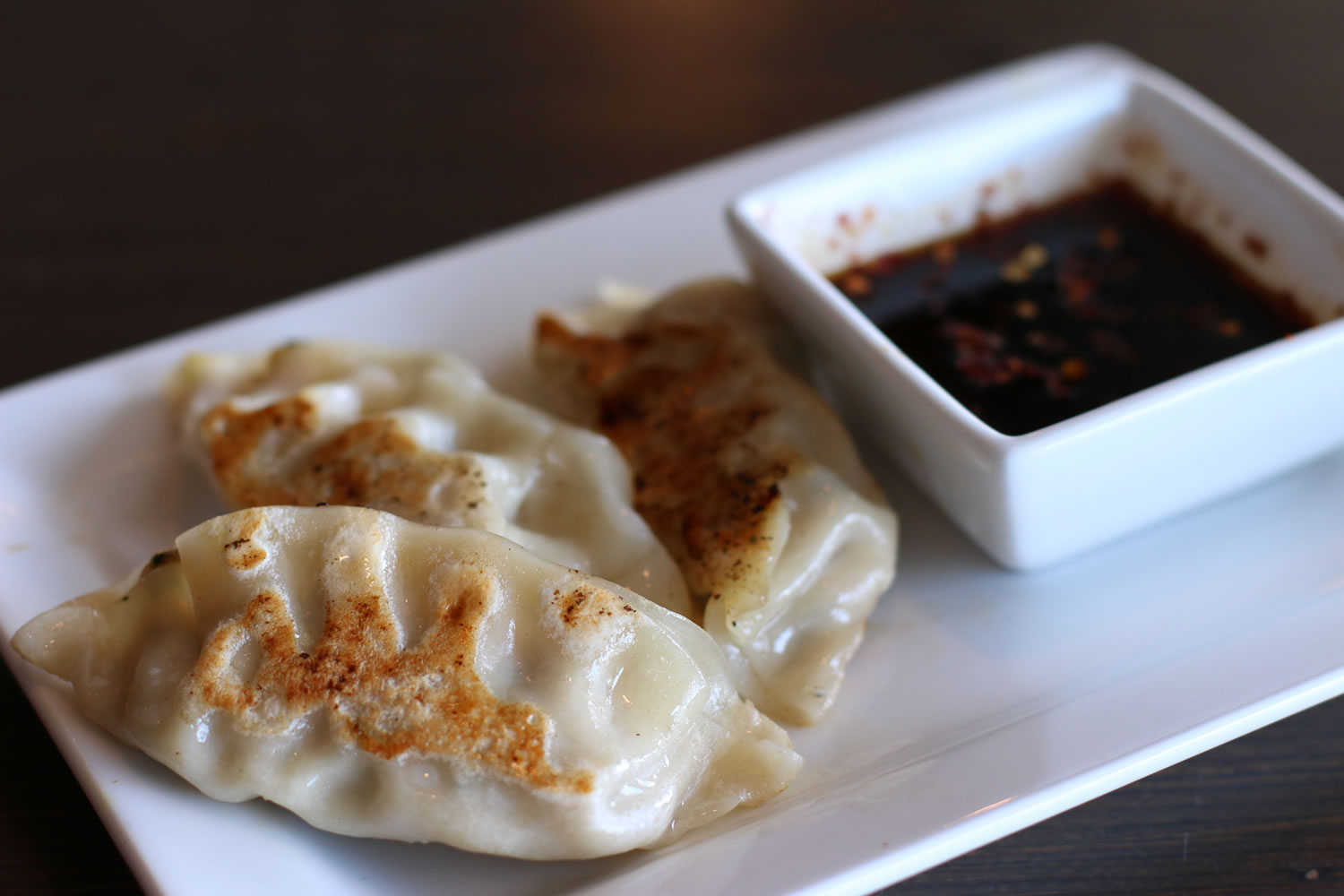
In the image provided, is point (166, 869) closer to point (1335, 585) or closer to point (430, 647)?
point (430, 647)

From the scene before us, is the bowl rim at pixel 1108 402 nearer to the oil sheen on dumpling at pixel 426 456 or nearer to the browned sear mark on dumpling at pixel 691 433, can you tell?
the browned sear mark on dumpling at pixel 691 433

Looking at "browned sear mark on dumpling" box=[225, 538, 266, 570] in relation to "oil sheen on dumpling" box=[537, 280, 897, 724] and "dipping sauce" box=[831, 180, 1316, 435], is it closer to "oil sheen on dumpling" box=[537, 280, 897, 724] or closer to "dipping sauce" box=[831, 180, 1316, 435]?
"oil sheen on dumpling" box=[537, 280, 897, 724]

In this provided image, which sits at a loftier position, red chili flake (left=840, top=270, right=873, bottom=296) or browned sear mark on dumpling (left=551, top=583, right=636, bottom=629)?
browned sear mark on dumpling (left=551, top=583, right=636, bottom=629)

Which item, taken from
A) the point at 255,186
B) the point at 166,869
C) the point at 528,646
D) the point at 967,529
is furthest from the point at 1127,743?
the point at 255,186

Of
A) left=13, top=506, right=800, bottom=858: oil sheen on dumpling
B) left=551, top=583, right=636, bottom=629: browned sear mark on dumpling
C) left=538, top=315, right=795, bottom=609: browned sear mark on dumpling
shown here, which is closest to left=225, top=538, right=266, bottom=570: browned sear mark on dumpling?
left=13, top=506, right=800, bottom=858: oil sheen on dumpling

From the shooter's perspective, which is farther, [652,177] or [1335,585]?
[652,177]

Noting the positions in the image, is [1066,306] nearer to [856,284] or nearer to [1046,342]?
[1046,342]
